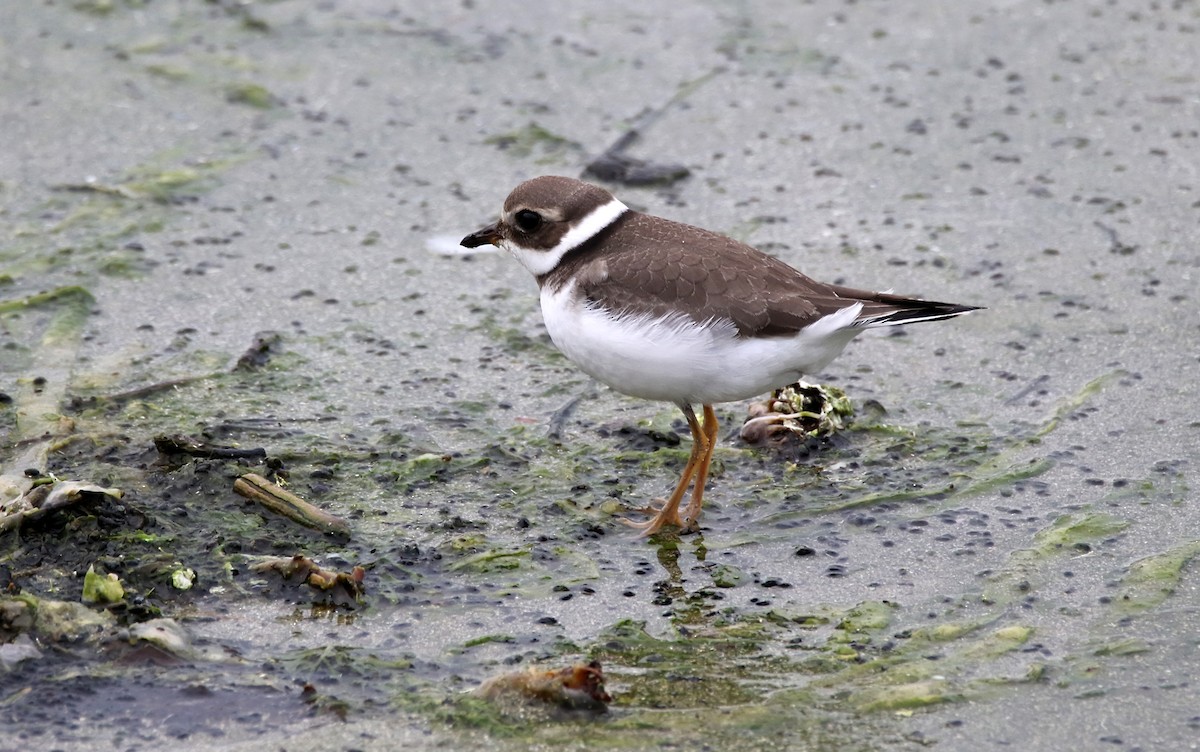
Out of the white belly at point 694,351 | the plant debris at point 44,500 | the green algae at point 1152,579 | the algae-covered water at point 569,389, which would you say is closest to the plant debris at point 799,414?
the algae-covered water at point 569,389

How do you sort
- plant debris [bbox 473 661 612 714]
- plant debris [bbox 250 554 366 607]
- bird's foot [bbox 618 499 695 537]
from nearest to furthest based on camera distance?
1. plant debris [bbox 473 661 612 714]
2. plant debris [bbox 250 554 366 607]
3. bird's foot [bbox 618 499 695 537]

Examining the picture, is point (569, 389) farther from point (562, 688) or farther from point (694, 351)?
point (562, 688)

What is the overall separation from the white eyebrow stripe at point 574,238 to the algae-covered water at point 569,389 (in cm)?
73

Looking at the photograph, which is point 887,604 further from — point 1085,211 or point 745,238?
point 1085,211

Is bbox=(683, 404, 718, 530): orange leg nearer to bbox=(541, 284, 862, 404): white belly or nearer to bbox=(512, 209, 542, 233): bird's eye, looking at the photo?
bbox=(541, 284, 862, 404): white belly

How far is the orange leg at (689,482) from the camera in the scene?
536 cm

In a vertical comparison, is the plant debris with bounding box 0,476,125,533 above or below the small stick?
above

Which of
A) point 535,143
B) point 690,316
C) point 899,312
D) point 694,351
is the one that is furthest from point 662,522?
point 535,143

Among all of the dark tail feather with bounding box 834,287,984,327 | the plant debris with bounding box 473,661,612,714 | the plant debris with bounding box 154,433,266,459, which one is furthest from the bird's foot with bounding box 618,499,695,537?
the plant debris with bounding box 154,433,266,459

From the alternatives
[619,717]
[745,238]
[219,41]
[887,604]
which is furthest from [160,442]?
[219,41]

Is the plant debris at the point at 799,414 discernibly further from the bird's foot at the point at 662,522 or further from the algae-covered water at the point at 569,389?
the bird's foot at the point at 662,522

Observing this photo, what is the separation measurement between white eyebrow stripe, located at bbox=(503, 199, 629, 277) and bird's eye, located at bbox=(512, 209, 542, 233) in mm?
89

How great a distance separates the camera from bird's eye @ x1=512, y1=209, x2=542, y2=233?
5695 millimetres

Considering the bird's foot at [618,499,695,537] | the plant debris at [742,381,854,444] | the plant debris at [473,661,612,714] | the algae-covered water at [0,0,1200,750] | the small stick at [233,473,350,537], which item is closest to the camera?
the plant debris at [473,661,612,714]
